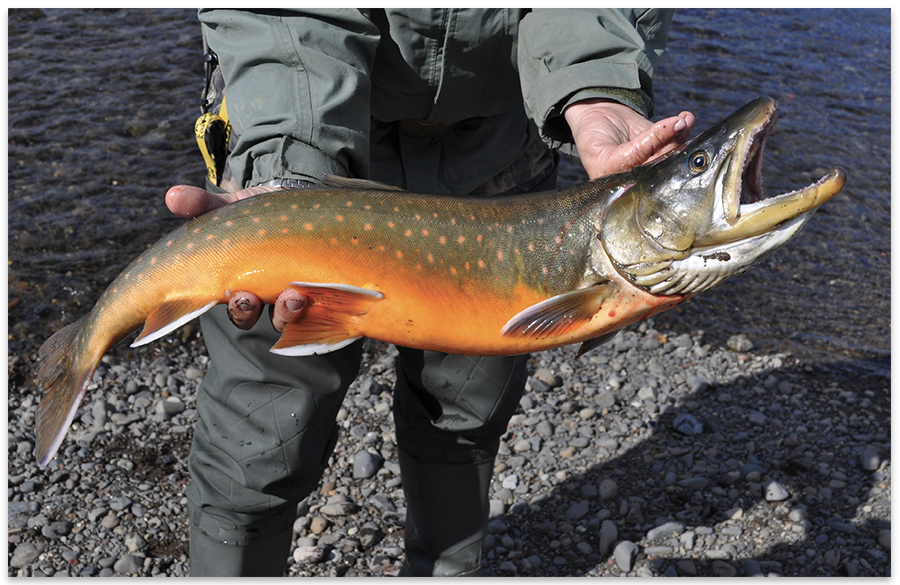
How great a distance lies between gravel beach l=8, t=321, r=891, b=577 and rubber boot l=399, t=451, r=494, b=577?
15.0 inches

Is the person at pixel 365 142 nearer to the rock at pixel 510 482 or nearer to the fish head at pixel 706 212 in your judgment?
the fish head at pixel 706 212

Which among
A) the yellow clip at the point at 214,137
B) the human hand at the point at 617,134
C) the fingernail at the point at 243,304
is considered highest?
the human hand at the point at 617,134

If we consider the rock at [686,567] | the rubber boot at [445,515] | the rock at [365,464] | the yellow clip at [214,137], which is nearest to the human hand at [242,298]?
the yellow clip at [214,137]

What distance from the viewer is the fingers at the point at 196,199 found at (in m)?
2.42

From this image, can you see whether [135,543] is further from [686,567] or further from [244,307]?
[686,567]

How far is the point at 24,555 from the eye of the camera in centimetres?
391

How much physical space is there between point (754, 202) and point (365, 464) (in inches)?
116

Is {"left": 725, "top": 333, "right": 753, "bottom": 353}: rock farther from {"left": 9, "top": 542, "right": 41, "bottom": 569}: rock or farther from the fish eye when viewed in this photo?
{"left": 9, "top": 542, "right": 41, "bottom": 569}: rock

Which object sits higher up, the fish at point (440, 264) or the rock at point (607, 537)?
the fish at point (440, 264)

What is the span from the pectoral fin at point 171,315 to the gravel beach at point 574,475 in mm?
1910

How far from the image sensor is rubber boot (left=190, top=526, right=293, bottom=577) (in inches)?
122

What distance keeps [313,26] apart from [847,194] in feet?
23.0

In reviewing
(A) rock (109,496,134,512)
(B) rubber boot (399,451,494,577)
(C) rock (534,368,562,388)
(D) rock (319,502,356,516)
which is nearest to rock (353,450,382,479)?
(D) rock (319,502,356,516)

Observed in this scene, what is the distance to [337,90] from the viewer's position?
2707 mm
